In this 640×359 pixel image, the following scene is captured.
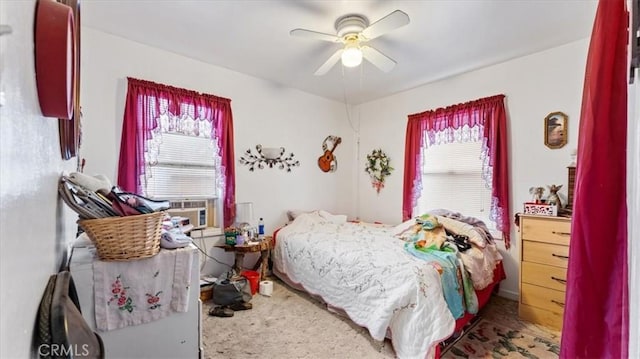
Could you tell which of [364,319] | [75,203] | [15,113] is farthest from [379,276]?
[15,113]

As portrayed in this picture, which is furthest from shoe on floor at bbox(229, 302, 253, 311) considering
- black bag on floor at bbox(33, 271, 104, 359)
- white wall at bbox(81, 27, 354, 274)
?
black bag on floor at bbox(33, 271, 104, 359)

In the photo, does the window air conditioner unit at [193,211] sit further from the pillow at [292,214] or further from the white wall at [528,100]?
the white wall at [528,100]

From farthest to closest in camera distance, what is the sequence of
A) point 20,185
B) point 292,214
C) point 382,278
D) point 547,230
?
point 292,214
point 547,230
point 382,278
point 20,185

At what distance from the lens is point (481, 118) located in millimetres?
3223

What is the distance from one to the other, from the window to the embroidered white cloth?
10.3ft

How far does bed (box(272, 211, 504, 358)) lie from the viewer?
1.86 m

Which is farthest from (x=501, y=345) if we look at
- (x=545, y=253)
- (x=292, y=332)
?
(x=292, y=332)

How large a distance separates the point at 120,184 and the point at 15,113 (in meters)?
2.56

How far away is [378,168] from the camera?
4395mm

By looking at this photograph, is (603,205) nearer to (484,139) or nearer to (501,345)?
(501,345)

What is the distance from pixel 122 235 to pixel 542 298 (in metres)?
3.09

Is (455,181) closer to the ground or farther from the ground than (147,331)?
farther from the ground

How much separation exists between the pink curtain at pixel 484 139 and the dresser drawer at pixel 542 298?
596 millimetres

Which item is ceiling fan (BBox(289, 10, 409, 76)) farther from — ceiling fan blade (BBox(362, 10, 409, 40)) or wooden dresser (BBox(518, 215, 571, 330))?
wooden dresser (BBox(518, 215, 571, 330))
